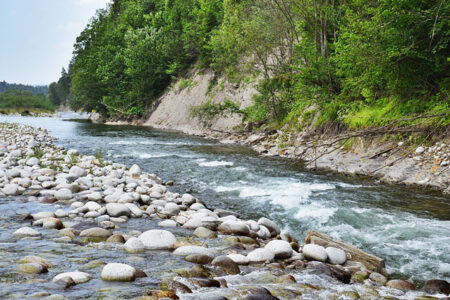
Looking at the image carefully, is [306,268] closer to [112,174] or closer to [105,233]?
[105,233]

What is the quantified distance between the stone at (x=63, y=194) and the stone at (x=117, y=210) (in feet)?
4.90

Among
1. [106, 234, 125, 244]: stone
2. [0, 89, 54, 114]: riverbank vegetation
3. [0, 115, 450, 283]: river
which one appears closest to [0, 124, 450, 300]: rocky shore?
[106, 234, 125, 244]: stone

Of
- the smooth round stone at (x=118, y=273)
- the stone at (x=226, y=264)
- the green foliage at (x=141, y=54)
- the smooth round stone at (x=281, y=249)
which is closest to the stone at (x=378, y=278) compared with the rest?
the smooth round stone at (x=281, y=249)

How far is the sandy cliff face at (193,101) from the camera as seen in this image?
2669cm

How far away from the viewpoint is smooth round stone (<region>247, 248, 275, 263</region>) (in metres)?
4.44

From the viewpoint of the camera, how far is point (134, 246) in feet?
15.2

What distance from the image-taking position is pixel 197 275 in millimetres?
3787

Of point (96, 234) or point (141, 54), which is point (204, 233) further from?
point (141, 54)

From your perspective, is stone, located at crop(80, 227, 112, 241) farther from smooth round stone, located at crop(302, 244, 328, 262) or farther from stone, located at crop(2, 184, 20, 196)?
stone, located at crop(2, 184, 20, 196)

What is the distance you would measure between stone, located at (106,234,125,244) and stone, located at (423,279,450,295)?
3.79m

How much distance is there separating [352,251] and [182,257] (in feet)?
7.53

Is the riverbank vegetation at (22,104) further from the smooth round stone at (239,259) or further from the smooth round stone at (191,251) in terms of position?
the smooth round stone at (239,259)

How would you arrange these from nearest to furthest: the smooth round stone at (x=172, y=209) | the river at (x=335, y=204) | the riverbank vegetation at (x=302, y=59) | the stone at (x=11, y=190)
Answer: the river at (x=335, y=204)
the smooth round stone at (x=172, y=209)
the stone at (x=11, y=190)
the riverbank vegetation at (x=302, y=59)

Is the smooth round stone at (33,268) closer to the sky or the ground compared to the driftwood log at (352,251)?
closer to the sky
